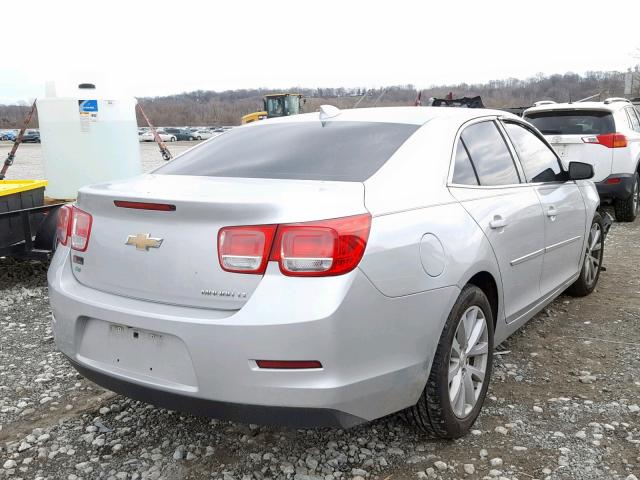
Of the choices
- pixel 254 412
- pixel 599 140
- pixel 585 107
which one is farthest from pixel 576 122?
pixel 254 412

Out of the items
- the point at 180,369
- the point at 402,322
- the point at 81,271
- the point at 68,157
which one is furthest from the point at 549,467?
the point at 68,157

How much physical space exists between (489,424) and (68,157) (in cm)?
611

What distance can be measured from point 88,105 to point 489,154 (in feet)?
18.0

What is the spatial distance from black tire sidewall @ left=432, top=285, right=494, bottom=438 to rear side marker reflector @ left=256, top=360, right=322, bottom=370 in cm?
69

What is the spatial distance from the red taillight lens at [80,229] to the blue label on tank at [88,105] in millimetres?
4990

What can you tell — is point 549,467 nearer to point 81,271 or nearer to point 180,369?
point 180,369

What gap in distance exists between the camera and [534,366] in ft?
12.3

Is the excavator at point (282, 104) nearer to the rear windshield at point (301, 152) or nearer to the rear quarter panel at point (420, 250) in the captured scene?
the rear windshield at point (301, 152)

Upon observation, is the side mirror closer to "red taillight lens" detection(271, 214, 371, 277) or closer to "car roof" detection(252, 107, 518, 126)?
"car roof" detection(252, 107, 518, 126)

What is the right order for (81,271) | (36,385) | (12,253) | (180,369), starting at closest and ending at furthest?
(180,369) → (81,271) → (36,385) → (12,253)

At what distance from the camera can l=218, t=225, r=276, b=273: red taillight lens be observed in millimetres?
2172

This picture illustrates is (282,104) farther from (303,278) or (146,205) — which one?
(303,278)

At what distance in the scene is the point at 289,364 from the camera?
2.15 m

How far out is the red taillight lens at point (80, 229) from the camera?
259 cm
